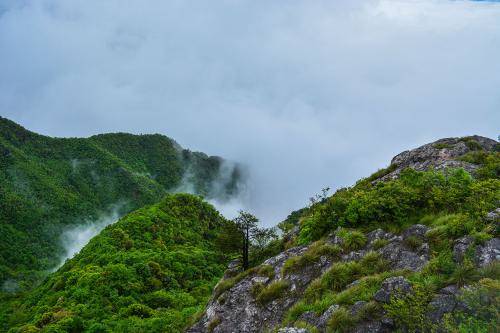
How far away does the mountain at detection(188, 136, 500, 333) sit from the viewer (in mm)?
10461

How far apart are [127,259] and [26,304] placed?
1073 inches

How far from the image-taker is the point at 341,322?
11461mm

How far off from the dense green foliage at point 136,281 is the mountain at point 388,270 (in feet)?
35.2

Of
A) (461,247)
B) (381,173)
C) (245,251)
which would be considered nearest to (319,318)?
(461,247)

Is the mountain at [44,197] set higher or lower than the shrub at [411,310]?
higher

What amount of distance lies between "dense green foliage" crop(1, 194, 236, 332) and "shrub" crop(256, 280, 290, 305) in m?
10.7

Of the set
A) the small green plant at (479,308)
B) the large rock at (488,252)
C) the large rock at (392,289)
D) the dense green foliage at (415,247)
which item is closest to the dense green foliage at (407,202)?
the dense green foliage at (415,247)

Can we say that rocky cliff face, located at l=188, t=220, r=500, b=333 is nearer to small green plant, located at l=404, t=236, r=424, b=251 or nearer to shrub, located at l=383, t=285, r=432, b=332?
small green plant, located at l=404, t=236, r=424, b=251

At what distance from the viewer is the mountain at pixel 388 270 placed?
10.5 metres

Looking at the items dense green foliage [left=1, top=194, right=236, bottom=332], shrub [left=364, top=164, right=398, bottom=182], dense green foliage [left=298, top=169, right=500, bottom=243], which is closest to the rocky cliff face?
dense green foliage [left=298, top=169, right=500, bottom=243]

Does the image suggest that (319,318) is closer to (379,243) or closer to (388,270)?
(388,270)

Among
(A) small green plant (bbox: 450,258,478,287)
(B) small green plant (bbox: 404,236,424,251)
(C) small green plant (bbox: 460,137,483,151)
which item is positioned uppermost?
(C) small green plant (bbox: 460,137,483,151)

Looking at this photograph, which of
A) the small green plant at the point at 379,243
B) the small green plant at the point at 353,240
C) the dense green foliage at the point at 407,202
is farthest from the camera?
the dense green foliage at the point at 407,202

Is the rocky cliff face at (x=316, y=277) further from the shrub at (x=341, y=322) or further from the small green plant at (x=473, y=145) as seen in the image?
the small green plant at (x=473, y=145)
